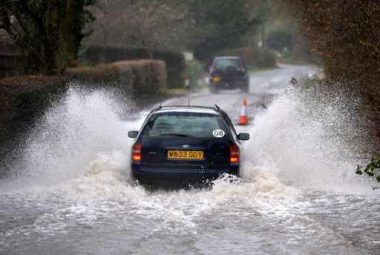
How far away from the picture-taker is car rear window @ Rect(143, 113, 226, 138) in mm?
11762

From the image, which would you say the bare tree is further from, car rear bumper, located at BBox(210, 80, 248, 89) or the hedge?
the hedge

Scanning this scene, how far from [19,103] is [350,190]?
624cm

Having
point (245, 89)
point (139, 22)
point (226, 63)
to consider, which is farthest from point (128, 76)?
point (139, 22)

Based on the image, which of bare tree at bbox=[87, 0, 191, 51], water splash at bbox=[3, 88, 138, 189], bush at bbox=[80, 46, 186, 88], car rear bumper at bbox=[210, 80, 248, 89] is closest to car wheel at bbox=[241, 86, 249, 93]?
car rear bumper at bbox=[210, 80, 248, 89]

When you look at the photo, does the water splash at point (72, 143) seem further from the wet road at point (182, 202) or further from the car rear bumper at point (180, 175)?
the car rear bumper at point (180, 175)

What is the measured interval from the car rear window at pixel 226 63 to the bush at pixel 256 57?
30620mm

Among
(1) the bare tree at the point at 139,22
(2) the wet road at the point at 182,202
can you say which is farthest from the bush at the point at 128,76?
(1) the bare tree at the point at 139,22

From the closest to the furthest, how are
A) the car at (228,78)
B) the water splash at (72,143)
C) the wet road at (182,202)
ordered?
the wet road at (182,202) < the water splash at (72,143) < the car at (228,78)

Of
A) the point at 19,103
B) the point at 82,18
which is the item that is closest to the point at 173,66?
the point at 82,18

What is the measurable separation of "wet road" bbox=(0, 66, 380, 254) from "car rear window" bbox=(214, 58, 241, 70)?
2532cm

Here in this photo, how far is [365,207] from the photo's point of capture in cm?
1112

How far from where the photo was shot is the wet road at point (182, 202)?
8695 mm

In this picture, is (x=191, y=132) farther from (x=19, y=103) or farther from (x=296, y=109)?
(x=296, y=109)

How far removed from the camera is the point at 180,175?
1148 cm
